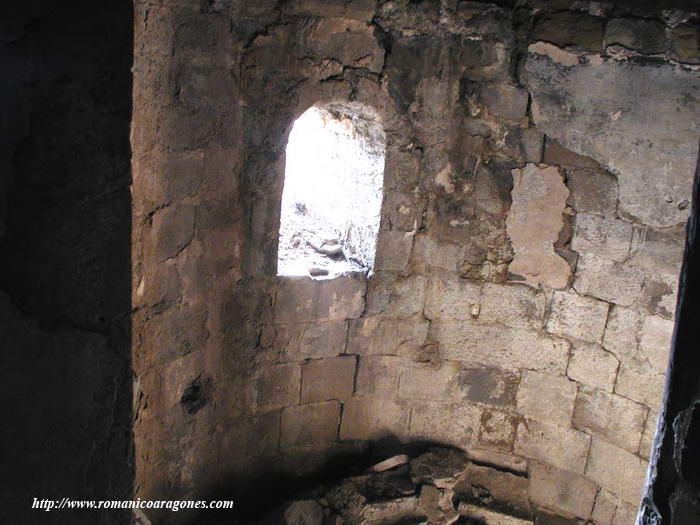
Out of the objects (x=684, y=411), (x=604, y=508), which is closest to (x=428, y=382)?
(x=604, y=508)

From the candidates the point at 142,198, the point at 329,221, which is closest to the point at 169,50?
the point at 142,198

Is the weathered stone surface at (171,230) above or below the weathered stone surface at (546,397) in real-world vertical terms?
above

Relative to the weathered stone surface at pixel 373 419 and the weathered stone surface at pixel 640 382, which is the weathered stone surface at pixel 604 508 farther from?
the weathered stone surface at pixel 373 419

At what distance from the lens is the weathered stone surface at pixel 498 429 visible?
4.52 meters

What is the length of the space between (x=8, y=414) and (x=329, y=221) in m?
3.07

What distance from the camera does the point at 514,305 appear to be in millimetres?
4316

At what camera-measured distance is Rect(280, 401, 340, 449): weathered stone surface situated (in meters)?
4.25

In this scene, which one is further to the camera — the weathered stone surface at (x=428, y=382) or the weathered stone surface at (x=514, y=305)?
the weathered stone surface at (x=428, y=382)

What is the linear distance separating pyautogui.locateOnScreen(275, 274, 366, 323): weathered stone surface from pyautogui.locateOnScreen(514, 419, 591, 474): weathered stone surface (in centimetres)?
152

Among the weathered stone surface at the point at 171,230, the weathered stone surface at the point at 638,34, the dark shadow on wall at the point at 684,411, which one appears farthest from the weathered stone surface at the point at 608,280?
the dark shadow on wall at the point at 684,411

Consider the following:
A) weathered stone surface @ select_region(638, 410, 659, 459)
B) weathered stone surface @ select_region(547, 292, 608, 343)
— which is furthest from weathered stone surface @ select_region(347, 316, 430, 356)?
weathered stone surface @ select_region(638, 410, 659, 459)

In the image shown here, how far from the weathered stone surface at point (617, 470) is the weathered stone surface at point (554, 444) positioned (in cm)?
7

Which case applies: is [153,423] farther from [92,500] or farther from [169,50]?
[169,50]

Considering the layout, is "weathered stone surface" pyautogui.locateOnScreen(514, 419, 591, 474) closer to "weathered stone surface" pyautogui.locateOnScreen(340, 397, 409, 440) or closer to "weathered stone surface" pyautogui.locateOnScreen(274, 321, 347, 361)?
"weathered stone surface" pyautogui.locateOnScreen(340, 397, 409, 440)
